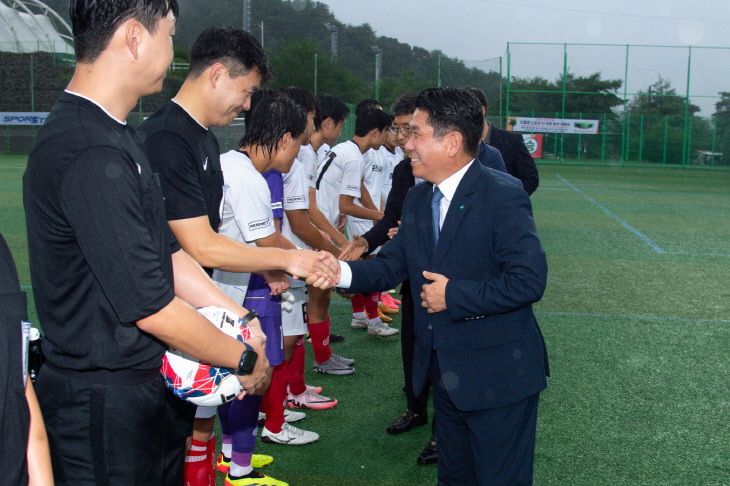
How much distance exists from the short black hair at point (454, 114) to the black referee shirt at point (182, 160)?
934 mm

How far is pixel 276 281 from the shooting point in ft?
10.9

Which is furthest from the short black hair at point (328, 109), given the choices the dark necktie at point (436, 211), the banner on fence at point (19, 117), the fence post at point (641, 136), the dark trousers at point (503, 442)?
the fence post at point (641, 136)

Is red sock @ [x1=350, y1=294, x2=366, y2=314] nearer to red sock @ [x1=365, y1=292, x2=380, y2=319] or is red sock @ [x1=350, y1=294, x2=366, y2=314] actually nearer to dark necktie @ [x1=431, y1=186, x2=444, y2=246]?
red sock @ [x1=365, y1=292, x2=380, y2=319]

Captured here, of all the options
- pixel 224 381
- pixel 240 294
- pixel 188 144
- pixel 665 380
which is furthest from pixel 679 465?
pixel 188 144

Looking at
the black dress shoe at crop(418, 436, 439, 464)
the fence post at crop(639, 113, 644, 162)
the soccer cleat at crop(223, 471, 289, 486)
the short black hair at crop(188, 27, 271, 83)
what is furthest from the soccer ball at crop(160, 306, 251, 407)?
the fence post at crop(639, 113, 644, 162)

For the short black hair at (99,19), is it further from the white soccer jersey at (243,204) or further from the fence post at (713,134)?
the fence post at (713,134)

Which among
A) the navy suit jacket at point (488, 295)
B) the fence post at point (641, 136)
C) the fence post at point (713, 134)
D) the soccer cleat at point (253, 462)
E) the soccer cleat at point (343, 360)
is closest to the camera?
the navy suit jacket at point (488, 295)

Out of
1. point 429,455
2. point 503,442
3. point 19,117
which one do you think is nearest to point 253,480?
A: point 429,455

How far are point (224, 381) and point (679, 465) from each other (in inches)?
116

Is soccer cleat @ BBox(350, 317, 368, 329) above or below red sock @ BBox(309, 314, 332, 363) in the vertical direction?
below

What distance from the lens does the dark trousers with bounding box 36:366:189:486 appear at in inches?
70.9

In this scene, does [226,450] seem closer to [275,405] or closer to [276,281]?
[275,405]

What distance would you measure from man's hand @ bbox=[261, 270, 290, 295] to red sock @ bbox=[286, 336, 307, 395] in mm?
1381

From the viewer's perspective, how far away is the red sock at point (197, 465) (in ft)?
10.5
